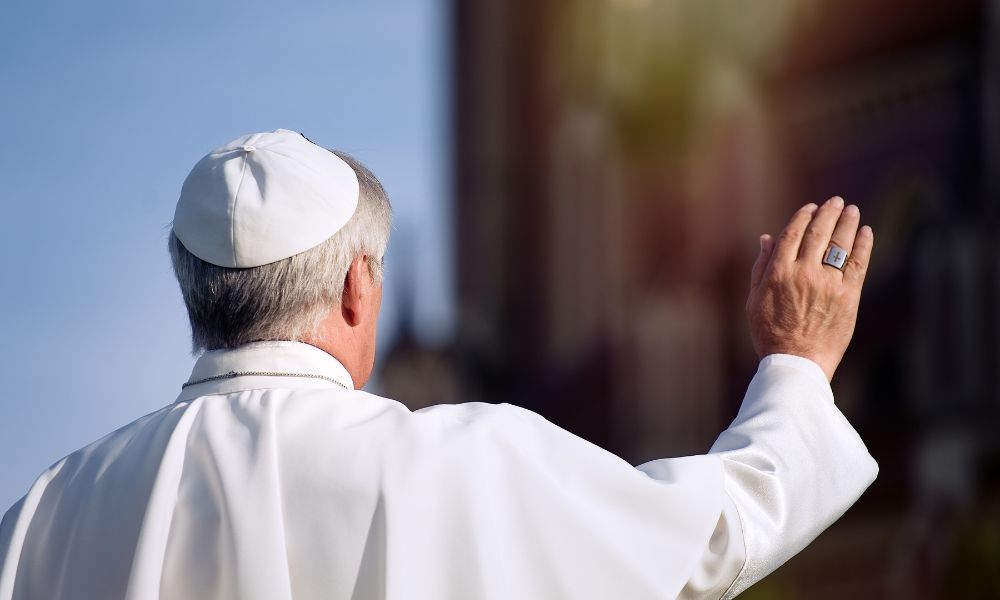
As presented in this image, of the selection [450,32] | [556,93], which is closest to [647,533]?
[556,93]

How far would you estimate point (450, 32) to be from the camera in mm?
13273

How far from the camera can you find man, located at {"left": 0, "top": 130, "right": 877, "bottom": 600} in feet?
4.99

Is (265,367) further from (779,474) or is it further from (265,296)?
(779,474)

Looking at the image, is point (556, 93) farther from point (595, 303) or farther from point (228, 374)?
point (228, 374)

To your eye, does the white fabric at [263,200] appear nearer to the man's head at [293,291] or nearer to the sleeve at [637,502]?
the man's head at [293,291]

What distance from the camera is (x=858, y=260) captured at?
1888 mm

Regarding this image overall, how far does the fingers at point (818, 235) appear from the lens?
189 centimetres

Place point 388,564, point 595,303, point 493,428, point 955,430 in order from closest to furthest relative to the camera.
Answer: point 388,564 → point 493,428 → point 955,430 → point 595,303

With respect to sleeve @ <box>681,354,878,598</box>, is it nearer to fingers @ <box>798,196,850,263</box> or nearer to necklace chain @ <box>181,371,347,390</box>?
fingers @ <box>798,196,850,263</box>

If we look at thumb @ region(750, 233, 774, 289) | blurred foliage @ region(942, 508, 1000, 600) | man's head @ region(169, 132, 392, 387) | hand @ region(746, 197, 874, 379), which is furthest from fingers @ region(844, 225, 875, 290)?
blurred foliage @ region(942, 508, 1000, 600)

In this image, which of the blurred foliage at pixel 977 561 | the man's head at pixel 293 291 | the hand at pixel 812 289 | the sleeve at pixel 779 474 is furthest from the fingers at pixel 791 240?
the blurred foliage at pixel 977 561

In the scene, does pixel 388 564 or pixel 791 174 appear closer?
pixel 388 564

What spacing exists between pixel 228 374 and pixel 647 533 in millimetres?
565

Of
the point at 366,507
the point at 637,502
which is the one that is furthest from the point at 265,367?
the point at 637,502
